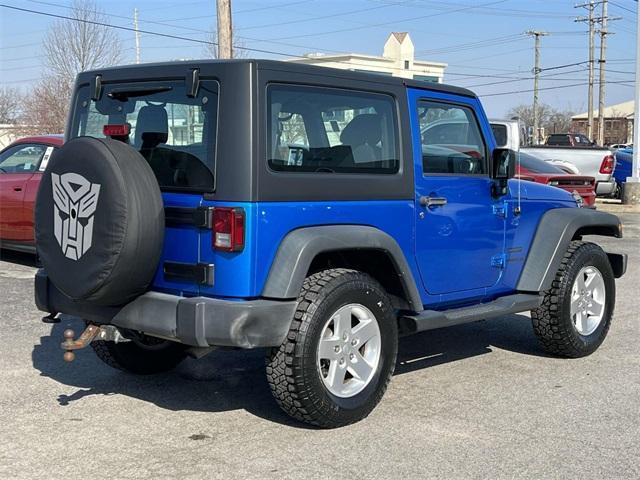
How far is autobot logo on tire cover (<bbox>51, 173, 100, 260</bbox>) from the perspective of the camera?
14.3 ft

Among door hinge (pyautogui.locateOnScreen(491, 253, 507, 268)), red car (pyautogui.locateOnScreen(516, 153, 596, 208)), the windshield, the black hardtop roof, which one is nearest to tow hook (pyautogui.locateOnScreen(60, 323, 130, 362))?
the black hardtop roof

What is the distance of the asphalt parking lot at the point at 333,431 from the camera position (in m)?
Result: 4.15

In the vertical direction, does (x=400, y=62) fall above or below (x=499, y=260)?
above

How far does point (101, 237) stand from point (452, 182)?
2.34m

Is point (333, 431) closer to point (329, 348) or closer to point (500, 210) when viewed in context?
point (329, 348)

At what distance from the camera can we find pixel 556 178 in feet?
45.4

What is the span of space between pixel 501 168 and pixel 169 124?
2385 millimetres

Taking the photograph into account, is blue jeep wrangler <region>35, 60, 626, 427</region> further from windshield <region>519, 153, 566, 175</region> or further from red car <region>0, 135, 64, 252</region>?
windshield <region>519, 153, 566, 175</region>

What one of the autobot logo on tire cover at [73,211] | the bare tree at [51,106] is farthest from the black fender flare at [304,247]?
the bare tree at [51,106]

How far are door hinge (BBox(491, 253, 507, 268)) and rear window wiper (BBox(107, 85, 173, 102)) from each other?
2550 millimetres

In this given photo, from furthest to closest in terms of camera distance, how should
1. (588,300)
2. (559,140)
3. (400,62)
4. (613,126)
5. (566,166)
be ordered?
(613,126) → (400,62) → (559,140) → (566,166) → (588,300)

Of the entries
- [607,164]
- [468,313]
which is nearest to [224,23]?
[607,164]

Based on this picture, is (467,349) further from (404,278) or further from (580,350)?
(404,278)

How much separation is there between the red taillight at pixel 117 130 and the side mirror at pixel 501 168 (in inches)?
99.9
